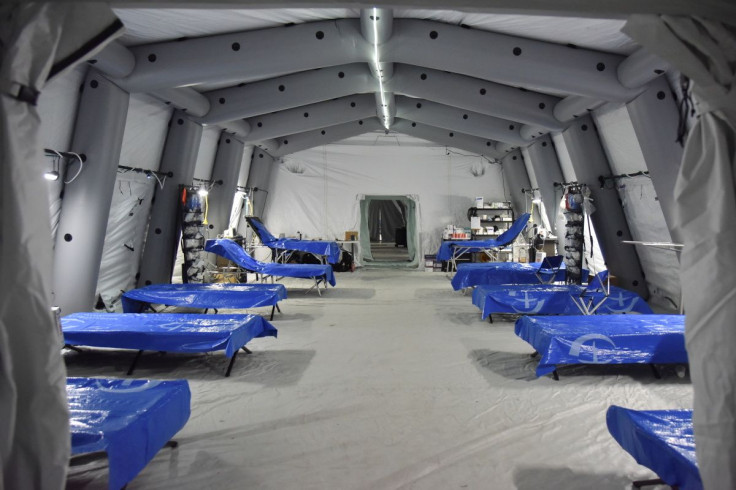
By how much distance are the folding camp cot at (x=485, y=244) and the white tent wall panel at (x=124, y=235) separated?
212 inches

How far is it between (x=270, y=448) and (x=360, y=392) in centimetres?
89

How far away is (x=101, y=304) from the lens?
540 centimetres

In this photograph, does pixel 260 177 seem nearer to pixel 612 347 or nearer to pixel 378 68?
pixel 378 68

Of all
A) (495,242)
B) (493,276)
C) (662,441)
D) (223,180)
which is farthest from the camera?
(495,242)

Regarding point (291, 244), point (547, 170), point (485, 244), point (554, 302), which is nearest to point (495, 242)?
point (485, 244)

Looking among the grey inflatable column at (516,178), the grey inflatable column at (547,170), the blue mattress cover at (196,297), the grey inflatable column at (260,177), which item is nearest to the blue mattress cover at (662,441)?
the blue mattress cover at (196,297)

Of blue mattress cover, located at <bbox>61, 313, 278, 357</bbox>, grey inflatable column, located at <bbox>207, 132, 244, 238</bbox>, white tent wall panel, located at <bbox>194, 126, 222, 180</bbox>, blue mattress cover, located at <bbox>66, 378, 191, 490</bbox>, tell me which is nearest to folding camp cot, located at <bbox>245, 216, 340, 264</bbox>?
grey inflatable column, located at <bbox>207, 132, 244, 238</bbox>

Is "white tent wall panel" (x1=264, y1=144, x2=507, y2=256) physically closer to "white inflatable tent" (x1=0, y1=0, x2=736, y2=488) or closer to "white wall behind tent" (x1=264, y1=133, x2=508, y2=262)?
"white wall behind tent" (x1=264, y1=133, x2=508, y2=262)

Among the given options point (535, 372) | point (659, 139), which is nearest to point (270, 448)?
point (535, 372)

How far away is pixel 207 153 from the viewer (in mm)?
7383

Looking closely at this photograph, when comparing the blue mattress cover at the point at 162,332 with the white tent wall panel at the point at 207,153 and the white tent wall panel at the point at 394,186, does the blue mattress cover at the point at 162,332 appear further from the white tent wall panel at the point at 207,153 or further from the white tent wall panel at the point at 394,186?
the white tent wall panel at the point at 394,186

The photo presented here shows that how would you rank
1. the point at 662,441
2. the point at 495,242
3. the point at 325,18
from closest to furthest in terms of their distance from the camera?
the point at 662,441 < the point at 325,18 < the point at 495,242

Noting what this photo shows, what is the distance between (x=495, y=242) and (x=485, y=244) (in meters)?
0.19

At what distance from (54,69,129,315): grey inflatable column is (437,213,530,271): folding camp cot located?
6.01 metres
